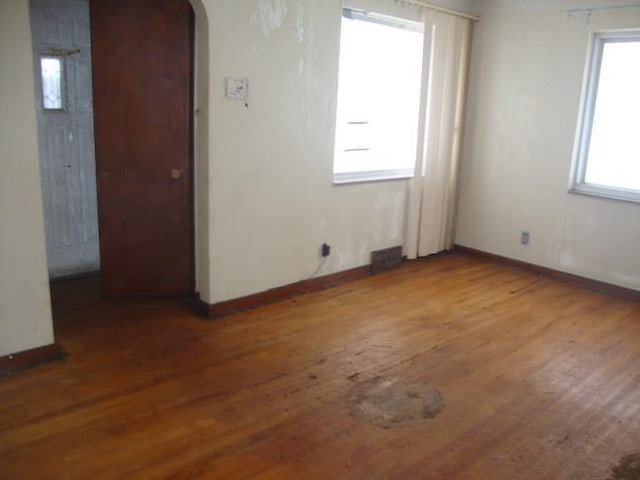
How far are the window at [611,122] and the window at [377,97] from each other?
1391 millimetres

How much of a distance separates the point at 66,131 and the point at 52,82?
0.36m

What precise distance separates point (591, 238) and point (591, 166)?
602mm

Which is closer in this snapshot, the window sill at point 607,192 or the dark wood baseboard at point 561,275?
the window sill at point 607,192

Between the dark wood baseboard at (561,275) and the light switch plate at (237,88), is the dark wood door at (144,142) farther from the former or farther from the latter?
the dark wood baseboard at (561,275)

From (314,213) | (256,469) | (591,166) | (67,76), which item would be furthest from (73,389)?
(591,166)

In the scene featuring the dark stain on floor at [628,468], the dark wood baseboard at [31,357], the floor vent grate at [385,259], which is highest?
the floor vent grate at [385,259]

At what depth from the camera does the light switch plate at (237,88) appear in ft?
11.5

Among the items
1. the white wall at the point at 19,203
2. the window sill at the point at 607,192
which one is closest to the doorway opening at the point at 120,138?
the white wall at the point at 19,203

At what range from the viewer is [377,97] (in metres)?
4.65

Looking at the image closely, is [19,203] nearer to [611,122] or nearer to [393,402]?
[393,402]

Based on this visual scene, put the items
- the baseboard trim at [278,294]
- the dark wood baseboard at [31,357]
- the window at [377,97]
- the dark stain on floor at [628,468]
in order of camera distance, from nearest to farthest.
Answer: the dark stain on floor at [628,468]
the dark wood baseboard at [31,357]
the baseboard trim at [278,294]
the window at [377,97]

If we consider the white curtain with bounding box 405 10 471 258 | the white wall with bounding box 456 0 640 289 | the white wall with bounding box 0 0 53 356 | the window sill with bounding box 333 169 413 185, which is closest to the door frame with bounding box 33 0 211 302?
the white wall with bounding box 0 0 53 356

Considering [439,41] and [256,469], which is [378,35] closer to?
[439,41]

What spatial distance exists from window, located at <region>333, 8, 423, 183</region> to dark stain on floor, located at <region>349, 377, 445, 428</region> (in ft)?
6.10
